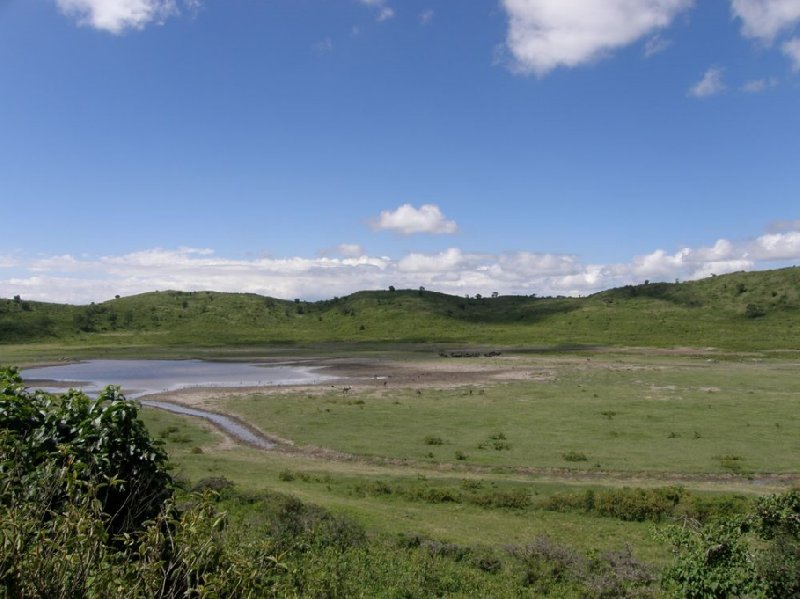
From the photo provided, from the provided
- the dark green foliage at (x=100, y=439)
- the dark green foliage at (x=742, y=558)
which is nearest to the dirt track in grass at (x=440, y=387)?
the dark green foliage at (x=742, y=558)

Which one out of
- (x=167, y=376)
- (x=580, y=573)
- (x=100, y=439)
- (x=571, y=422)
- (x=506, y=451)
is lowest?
(x=506, y=451)

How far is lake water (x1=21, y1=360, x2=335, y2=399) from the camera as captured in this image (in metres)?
75.2

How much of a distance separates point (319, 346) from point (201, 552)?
147609mm

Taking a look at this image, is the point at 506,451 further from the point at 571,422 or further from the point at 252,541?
the point at 252,541

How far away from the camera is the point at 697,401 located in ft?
190

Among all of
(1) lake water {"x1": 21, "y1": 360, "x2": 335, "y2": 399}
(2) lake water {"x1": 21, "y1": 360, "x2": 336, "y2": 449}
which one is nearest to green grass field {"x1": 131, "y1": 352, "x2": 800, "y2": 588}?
(2) lake water {"x1": 21, "y1": 360, "x2": 336, "y2": 449}

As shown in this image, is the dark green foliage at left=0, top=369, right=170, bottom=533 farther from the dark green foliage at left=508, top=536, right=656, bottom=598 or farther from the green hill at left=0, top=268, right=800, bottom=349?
the green hill at left=0, top=268, right=800, bottom=349

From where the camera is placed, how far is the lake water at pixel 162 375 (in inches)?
2960

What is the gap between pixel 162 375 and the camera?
88.8 m

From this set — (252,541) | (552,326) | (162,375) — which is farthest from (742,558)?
(552,326)

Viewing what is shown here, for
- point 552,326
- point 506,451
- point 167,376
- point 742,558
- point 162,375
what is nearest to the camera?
A: point 742,558

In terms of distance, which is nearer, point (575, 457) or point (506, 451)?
point (575, 457)

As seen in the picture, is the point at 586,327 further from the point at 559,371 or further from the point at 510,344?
the point at 559,371

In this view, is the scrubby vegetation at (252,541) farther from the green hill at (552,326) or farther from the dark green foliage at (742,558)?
the green hill at (552,326)
